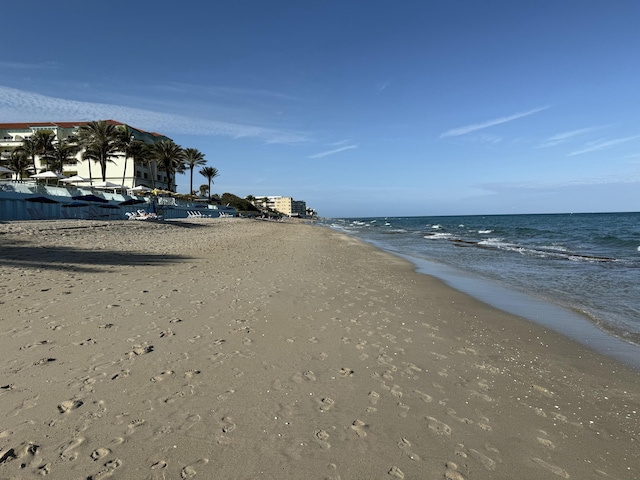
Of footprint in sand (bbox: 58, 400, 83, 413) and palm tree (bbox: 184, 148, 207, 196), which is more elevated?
palm tree (bbox: 184, 148, 207, 196)

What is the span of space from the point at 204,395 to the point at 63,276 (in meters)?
7.24

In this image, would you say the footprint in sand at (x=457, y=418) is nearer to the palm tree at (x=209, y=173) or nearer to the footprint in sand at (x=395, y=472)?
the footprint in sand at (x=395, y=472)

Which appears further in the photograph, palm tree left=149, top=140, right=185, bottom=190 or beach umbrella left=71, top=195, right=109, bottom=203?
palm tree left=149, top=140, right=185, bottom=190

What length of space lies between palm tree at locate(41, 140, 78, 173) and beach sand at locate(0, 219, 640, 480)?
191 feet

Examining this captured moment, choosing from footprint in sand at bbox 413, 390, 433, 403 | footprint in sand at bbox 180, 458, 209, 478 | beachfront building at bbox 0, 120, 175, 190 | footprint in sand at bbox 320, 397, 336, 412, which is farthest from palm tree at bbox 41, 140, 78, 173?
footprint in sand at bbox 413, 390, 433, 403

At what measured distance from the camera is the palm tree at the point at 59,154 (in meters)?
53.8

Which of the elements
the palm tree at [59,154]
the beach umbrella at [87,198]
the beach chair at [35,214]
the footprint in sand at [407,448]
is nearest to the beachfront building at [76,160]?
the palm tree at [59,154]

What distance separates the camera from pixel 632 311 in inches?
308

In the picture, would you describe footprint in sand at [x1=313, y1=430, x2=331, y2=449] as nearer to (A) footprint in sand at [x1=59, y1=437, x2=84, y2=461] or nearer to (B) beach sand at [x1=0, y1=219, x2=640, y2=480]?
(B) beach sand at [x1=0, y1=219, x2=640, y2=480]

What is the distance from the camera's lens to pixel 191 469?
250 cm

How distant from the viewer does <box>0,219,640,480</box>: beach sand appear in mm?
2660

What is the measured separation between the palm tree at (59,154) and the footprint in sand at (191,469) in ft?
210

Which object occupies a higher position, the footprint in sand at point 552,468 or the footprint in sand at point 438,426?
the footprint in sand at point 438,426

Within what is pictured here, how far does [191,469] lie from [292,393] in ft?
4.25
